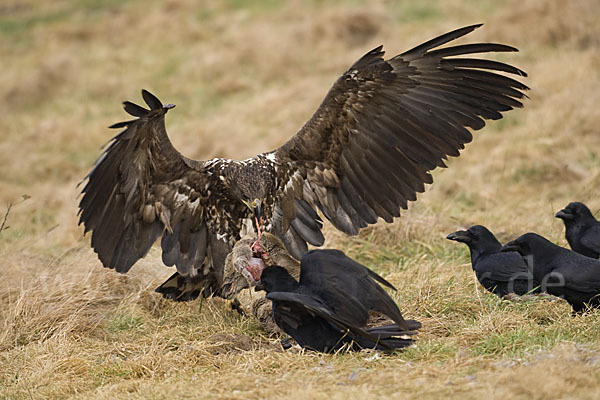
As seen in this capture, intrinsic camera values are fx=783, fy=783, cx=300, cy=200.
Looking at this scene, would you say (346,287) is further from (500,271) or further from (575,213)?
(575,213)

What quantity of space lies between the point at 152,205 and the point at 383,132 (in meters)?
1.61

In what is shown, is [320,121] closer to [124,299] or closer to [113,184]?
[113,184]

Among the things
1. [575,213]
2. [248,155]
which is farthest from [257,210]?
[248,155]

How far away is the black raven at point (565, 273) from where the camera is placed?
4.36 metres

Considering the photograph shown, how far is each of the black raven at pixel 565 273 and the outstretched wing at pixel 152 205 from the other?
200 cm

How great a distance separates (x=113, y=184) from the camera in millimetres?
4871

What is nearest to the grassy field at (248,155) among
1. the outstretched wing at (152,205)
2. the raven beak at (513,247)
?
the raven beak at (513,247)

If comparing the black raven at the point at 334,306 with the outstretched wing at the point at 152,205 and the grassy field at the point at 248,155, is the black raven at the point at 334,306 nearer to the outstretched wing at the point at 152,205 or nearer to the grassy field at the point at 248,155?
the grassy field at the point at 248,155

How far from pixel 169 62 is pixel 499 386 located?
1243 cm

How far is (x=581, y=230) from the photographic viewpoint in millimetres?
5391

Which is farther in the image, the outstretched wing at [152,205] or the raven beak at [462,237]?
the raven beak at [462,237]

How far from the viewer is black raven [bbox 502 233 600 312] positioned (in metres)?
4.36

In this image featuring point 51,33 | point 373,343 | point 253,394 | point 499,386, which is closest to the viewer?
point 499,386

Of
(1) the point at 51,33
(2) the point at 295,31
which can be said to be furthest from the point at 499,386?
(1) the point at 51,33
